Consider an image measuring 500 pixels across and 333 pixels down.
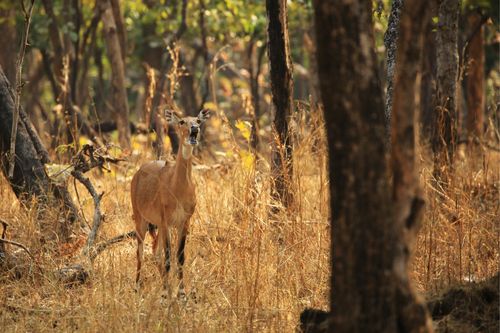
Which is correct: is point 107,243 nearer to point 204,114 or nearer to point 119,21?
point 204,114

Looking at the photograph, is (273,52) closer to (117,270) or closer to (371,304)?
(117,270)

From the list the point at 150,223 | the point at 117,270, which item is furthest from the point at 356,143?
the point at 150,223

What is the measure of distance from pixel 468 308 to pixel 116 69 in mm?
8144

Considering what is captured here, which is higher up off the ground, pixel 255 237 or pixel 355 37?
pixel 355 37

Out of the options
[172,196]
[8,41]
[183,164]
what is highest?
[8,41]

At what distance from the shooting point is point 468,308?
4.63 metres

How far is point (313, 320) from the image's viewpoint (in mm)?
4664

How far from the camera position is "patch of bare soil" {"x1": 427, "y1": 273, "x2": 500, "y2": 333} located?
178 inches

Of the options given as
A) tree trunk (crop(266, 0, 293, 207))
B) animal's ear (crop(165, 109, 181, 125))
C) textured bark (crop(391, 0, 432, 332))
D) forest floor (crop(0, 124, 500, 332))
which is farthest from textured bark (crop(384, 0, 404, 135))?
textured bark (crop(391, 0, 432, 332))

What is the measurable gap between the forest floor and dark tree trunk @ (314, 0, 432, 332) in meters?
1.30

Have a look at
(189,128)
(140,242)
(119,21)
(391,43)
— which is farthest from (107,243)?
(119,21)

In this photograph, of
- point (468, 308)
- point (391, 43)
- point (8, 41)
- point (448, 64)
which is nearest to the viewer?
point (468, 308)

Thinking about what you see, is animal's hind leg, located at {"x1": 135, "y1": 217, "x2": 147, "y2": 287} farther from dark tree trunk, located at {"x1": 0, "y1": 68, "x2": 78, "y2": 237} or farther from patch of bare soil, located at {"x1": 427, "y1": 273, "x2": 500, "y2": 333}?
→ patch of bare soil, located at {"x1": 427, "y1": 273, "x2": 500, "y2": 333}

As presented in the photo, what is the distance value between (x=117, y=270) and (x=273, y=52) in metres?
2.50
